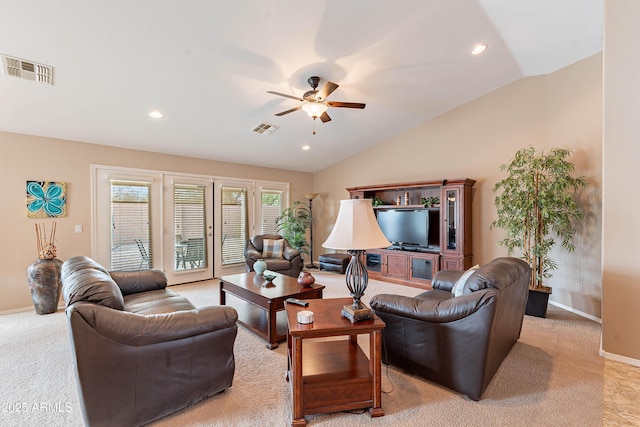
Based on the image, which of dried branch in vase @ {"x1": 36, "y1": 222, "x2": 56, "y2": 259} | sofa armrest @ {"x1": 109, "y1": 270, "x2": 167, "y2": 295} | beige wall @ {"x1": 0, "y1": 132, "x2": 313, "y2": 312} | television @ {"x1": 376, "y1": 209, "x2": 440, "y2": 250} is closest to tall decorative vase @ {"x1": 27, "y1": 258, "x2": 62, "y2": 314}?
dried branch in vase @ {"x1": 36, "y1": 222, "x2": 56, "y2": 259}

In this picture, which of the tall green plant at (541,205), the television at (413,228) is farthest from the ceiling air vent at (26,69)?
the tall green plant at (541,205)

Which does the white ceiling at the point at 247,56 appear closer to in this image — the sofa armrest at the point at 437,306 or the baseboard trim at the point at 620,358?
the sofa armrest at the point at 437,306

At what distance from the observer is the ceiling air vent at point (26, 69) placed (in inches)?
102

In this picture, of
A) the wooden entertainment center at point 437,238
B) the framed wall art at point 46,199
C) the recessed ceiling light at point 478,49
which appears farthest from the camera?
the wooden entertainment center at point 437,238

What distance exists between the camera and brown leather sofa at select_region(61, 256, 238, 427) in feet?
5.17

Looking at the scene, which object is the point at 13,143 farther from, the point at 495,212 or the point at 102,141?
the point at 495,212

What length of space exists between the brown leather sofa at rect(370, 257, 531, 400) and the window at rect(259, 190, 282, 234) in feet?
14.9

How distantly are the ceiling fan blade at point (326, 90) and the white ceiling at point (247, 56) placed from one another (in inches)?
15.9

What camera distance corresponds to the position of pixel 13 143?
375cm

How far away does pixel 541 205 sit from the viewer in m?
3.60

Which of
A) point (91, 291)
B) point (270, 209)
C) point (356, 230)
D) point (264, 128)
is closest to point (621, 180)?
point (356, 230)

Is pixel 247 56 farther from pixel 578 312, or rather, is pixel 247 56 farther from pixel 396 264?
pixel 578 312

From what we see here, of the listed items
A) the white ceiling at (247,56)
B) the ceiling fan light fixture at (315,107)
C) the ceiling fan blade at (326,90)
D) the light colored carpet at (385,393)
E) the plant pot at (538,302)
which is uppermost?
the white ceiling at (247,56)

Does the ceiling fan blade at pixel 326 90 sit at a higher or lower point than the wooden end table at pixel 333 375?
higher
